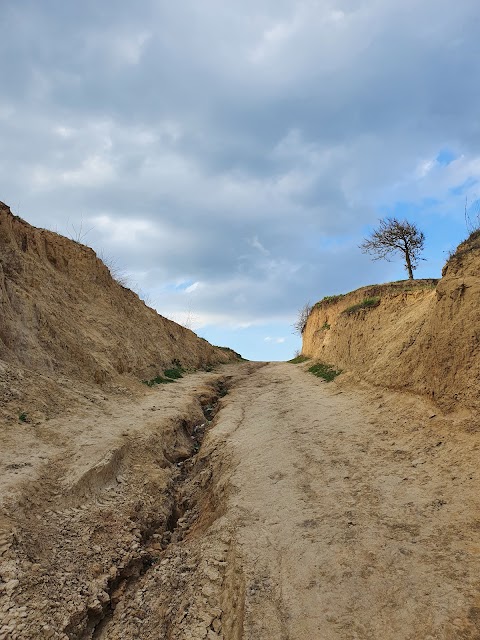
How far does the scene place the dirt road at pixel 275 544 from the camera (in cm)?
420

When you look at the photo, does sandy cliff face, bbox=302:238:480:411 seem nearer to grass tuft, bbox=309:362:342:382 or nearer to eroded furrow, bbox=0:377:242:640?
grass tuft, bbox=309:362:342:382

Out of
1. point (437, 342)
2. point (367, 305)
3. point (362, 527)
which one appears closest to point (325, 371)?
point (367, 305)

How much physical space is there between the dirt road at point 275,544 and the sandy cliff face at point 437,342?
0.59m

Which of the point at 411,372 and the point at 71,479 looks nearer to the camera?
the point at 71,479

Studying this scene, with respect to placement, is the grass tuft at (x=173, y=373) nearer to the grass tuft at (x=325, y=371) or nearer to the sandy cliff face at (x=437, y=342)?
the grass tuft at (x=325, y=371)

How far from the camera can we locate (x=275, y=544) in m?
5.46

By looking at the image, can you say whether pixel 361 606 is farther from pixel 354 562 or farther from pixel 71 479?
pixel 71 479

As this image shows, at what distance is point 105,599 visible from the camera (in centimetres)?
512

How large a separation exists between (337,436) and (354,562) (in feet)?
13.7

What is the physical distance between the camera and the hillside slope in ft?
34.6

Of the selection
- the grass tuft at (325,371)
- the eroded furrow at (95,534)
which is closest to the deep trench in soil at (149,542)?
the eroded furrow at (95,534)

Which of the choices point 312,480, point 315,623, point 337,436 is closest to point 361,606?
point 315,623

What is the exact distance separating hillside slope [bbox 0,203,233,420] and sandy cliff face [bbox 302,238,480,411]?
829 centimetres

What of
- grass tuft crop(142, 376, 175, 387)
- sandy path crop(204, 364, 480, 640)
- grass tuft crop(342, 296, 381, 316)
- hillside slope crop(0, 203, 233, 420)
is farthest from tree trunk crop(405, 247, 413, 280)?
sandy path crop(204, 364, 480, 640)
